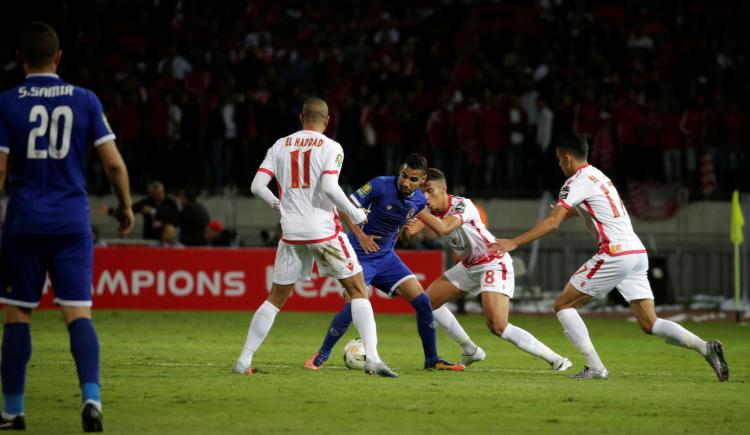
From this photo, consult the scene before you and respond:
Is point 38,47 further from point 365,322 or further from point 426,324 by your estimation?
point 426,324

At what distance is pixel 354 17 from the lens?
29.2m

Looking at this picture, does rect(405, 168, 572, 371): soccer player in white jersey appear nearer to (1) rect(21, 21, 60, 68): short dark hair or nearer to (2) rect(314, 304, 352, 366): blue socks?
(2) rect(314, 304, 352, 366): blue socks

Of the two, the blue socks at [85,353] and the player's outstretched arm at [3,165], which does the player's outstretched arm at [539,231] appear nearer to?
the blue socks at [85,353]

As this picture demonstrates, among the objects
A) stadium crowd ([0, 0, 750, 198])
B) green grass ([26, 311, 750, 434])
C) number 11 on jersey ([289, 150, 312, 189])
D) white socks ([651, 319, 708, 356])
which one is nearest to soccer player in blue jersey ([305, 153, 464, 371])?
green grass ([26, 311, 750, 434])

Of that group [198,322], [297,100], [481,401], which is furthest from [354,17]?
[481,401]

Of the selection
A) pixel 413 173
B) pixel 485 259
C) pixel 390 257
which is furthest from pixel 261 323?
pixel 485 259

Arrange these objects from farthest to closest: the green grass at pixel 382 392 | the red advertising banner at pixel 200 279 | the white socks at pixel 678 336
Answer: the red advertising banner at pixel 200 279 → the white socks at pixel 678 336 → the green grass at pixel 382 392

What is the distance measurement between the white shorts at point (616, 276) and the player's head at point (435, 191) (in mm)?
1647

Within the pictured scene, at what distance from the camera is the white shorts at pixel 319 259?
425 inches

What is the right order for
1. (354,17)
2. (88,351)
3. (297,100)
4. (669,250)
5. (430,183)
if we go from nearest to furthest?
(88,351), (430,183), (669,250), (297,100), (354,17)

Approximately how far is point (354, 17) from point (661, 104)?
845 centimetres

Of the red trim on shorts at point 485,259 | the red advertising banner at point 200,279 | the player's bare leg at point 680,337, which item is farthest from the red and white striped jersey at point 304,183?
the red advertising banner at point 200,279

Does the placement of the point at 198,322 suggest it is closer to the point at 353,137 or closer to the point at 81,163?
the point at 353,137

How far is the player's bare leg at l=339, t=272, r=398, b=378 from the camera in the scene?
35.8 ft
